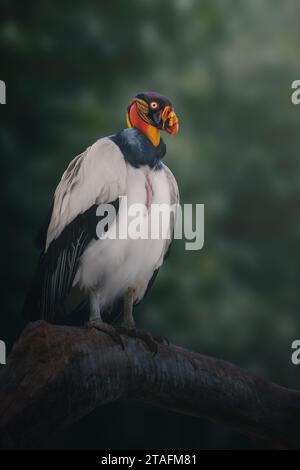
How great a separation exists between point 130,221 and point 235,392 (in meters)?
0.77

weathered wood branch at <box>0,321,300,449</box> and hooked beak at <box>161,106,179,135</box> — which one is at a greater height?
hooked beak at <box>161,106,179,135</box>

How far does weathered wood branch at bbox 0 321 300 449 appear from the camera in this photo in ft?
6.67

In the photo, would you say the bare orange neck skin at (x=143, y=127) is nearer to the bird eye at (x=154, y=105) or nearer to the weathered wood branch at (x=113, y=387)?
the bird eye at (x=154, y=105)

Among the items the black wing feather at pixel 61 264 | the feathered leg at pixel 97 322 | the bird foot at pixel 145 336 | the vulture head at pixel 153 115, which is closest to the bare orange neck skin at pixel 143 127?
the vulture head at pixel 153 115

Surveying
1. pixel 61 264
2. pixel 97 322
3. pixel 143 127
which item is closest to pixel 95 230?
pixel 61 264

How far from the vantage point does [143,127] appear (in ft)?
9.91

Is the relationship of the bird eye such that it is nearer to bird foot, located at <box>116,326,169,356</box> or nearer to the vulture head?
the vulture head

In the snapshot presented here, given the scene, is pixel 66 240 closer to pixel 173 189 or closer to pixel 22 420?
pixel 173 189

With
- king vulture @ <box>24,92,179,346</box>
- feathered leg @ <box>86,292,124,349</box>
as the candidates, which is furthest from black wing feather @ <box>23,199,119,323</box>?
feathered leg @ <box>86,292,124,349</box>

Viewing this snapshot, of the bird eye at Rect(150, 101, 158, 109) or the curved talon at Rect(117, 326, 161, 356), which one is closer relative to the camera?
the curved talon at Rect(117, 326, 161, 356)

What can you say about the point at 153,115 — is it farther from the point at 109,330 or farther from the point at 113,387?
the point at 113,387

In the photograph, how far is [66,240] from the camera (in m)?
2.82
